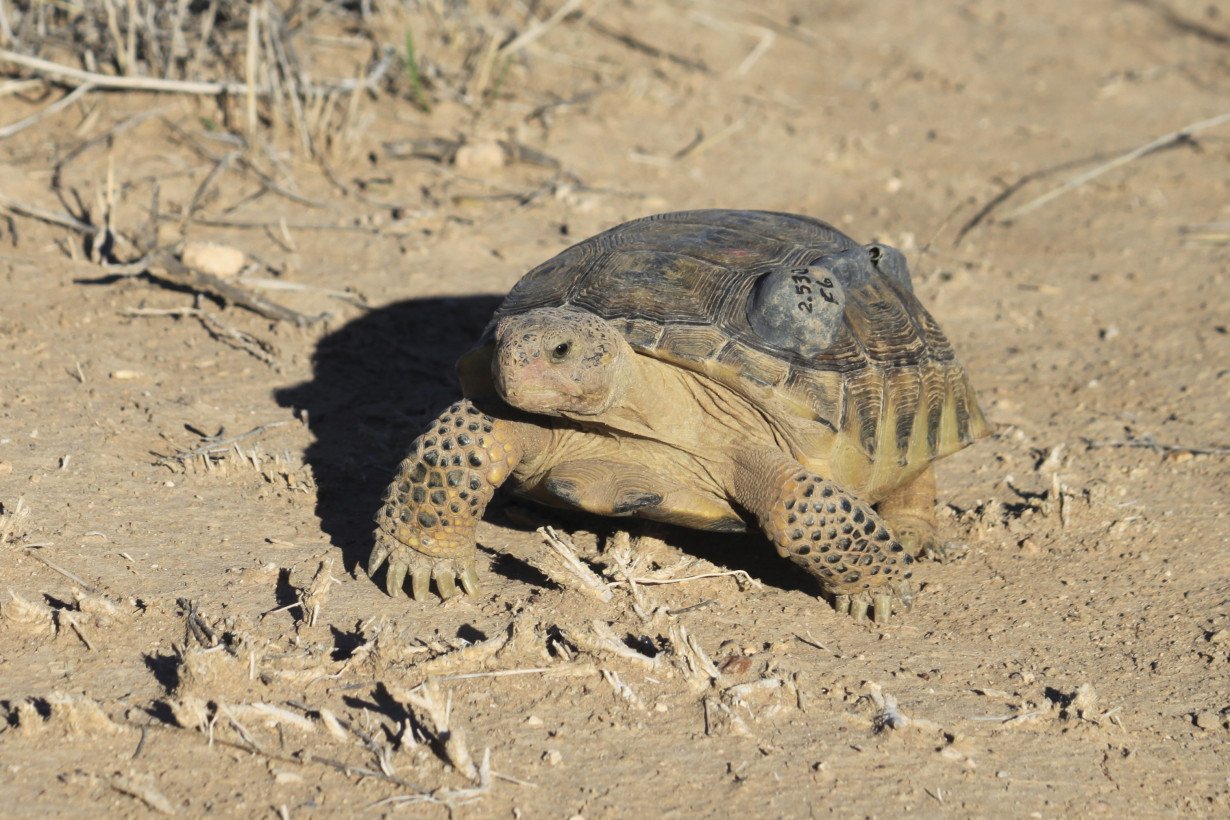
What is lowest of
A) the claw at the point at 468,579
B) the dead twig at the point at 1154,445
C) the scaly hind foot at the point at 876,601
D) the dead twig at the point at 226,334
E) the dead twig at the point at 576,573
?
the dead twig at the point at 1154,445

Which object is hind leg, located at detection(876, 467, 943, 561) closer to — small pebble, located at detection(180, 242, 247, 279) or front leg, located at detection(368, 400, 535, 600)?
front leg, located at detection(368, 400, 535, 600)

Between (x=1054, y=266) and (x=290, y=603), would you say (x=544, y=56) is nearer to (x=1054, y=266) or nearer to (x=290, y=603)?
(x=1054, y=266)

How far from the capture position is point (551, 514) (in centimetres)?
442

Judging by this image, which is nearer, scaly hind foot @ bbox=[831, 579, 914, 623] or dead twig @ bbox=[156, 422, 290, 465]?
scaly hind foot @ bbox=[831, 579, 914, 623]

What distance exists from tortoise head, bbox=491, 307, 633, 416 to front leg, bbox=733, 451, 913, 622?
0.55 m

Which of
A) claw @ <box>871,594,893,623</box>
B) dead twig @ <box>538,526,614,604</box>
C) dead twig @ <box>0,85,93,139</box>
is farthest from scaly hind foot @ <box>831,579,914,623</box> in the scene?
dead twig @ <box>0,85,93,139</box>

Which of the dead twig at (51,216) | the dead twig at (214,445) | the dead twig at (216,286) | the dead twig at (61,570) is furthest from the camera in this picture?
the dead twig at (51,216)

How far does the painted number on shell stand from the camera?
391 cm

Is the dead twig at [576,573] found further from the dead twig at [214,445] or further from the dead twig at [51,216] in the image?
the dead twig at [51,216]

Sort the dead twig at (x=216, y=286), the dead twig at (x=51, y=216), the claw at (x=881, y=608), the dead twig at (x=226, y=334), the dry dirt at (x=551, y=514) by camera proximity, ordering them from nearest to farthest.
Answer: the dry dirt at (x=551, y=514) < the claw at (x=881, y=608) < the dead twig at (x=226, y=334) < the dead twig at (x=216, y=286) < the dead twig at (x=51, y=216)

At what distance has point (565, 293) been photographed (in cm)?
402

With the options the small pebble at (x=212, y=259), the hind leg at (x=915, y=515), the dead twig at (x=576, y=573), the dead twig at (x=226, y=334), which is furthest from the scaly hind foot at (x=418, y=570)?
the small pebble at (x=212, y=259)

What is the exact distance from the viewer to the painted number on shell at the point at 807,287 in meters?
3.91

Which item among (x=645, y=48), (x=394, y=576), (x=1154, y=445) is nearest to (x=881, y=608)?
(x=394, y=576)
